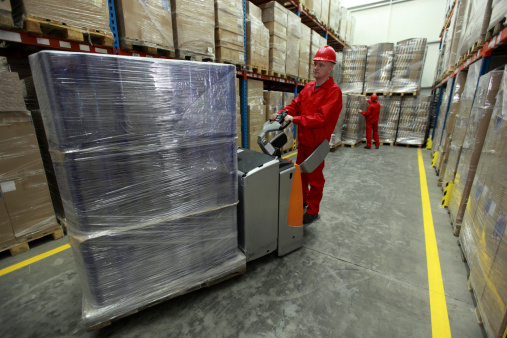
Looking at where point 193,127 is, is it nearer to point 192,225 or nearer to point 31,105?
point 192,225

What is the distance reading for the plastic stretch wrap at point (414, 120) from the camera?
25.3 feet

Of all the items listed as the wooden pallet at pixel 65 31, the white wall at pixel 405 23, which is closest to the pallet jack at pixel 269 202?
the wooden pallet at pixel 65 31

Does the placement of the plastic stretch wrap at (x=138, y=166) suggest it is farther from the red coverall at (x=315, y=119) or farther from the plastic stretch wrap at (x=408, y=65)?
the plastic stretch wrap at (x=408, y=65)

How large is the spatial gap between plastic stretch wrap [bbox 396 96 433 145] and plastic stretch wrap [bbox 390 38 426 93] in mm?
434

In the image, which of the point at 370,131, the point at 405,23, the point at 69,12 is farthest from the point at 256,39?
the point at 405,23

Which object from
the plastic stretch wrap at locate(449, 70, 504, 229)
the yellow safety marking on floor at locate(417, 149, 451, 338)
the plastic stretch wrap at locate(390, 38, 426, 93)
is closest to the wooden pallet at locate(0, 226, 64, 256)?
the yellow safety marking on floor at locate(417, 149, 451, 338)

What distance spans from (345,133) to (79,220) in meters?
8.19

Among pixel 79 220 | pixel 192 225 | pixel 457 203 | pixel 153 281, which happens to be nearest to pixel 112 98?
pixel 79 220

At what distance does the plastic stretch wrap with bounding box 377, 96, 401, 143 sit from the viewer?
812 cm

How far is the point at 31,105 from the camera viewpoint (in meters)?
2.80

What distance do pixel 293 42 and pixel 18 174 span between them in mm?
5900

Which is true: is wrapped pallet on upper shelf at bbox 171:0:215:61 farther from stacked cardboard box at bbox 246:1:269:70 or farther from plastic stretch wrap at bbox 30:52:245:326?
plastic stretch wrap at bbox 30:52:245:326

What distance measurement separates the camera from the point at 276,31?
5184 millimetres

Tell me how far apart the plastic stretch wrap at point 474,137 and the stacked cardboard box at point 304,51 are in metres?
4.49
